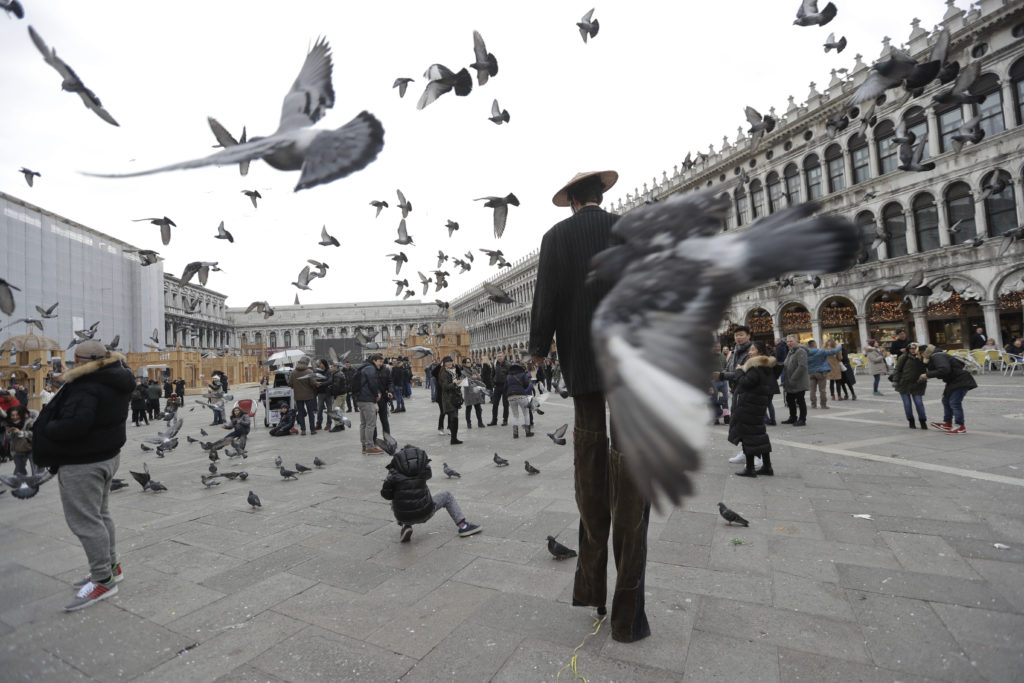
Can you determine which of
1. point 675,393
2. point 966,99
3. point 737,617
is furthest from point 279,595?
point 966,99

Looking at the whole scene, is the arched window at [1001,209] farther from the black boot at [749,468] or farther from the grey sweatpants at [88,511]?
the grey sweatpants at [88,511]

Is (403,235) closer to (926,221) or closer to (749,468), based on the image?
(749,468)

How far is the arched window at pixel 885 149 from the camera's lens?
23911mm

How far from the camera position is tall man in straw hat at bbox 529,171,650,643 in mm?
2105

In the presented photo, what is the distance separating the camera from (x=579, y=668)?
2.07m

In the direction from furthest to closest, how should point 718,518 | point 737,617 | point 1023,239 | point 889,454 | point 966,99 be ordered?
1. point 1023,239
2. point 889,454
3. point 966,99
4. point 718,518
5. point 737,617

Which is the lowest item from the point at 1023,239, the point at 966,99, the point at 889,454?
the point at 889,454

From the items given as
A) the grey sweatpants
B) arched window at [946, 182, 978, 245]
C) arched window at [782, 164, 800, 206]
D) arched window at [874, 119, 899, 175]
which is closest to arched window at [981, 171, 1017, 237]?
arched window at [946, 182, 978, 245]

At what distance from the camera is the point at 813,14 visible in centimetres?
525

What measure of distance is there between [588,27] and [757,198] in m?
29.5

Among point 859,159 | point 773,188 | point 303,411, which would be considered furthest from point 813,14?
point 773,188

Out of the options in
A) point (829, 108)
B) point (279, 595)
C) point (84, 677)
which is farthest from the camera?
point (829, 108)

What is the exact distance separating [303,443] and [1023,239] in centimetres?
2631

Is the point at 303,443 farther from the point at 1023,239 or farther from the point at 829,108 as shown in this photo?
the point at 829,108
